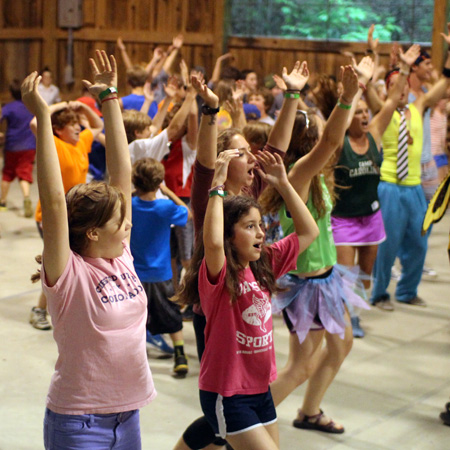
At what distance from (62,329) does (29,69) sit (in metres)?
12.7

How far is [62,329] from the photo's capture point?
2381mm

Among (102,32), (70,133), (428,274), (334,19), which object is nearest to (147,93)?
(70,133)

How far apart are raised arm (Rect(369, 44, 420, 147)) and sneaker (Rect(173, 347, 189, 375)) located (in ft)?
6.34

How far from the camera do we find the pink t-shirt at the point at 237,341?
9.25 ft

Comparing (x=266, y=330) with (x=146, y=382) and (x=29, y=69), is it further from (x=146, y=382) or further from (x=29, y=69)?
(x=29, y=69)

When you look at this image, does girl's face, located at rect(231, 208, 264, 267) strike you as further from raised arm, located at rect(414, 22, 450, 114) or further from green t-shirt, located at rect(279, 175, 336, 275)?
raised arm, located at rect(414, 22, 450, 114)

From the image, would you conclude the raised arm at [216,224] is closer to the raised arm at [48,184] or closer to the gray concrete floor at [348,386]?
the raised arm at [48,184]

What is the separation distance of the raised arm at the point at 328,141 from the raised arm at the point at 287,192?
39 centimetres

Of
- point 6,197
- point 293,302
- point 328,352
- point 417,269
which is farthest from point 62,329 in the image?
point 6,197

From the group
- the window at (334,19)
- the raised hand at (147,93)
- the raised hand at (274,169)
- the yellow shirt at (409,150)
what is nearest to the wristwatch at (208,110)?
the raised hand at (274,169)

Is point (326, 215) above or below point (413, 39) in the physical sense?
below

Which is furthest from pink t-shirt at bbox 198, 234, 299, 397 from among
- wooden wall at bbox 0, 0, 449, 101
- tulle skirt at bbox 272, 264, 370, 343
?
wooden wall at bbox 0, 0, 449, 101

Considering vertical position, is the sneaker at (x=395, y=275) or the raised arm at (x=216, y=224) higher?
the raised arm at (x=216, y=224)

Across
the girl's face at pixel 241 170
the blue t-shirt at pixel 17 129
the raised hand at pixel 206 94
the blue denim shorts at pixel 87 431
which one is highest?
the raised hand at pixel 206 94
